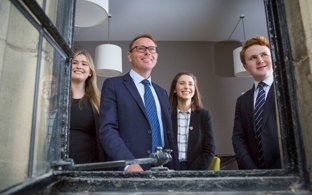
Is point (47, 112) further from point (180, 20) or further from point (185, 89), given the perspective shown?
point (180, 20)

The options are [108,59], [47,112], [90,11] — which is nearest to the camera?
[47,112]

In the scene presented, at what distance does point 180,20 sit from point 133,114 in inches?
100

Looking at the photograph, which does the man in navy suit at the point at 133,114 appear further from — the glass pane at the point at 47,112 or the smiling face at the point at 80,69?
the glass pane at the point at 47,112

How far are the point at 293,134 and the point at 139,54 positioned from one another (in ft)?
3.04

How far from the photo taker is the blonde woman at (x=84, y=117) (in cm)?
130

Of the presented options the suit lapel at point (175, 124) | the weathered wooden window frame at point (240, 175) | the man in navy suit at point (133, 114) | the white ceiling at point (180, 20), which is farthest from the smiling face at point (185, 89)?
the white ceiling at point (180, 20)

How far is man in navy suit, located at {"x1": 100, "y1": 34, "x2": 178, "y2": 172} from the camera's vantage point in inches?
47.1

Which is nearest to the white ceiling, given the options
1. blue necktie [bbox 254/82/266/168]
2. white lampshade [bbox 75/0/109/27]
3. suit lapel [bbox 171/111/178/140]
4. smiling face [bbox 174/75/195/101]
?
white lampshade [bbox 75/0/109/27]

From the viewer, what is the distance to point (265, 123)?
1072 mm

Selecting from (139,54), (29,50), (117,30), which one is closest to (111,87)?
(139,54)

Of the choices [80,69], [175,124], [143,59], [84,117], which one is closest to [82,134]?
[84,117]

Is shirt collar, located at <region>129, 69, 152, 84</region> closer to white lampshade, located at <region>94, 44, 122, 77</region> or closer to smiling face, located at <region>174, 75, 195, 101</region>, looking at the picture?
smiling face, located at <region>174, 75, 195, 101</region>

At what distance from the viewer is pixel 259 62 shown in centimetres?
136

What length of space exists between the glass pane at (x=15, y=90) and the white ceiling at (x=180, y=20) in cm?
275
